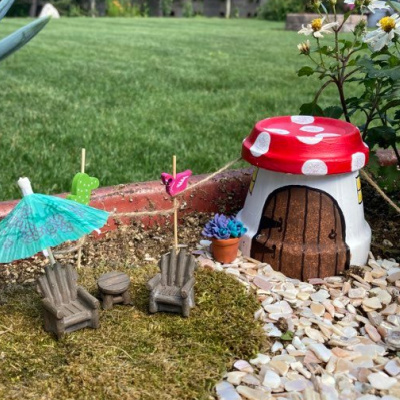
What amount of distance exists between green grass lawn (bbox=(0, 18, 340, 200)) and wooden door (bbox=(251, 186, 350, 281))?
1.00 m

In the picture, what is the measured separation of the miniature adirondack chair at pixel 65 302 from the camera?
1.59 metres

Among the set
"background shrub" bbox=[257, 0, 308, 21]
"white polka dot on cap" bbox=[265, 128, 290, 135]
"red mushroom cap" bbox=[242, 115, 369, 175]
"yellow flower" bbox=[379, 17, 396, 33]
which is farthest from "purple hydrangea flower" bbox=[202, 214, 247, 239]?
"background shrub" bbox=[257, 0, 308, 21]

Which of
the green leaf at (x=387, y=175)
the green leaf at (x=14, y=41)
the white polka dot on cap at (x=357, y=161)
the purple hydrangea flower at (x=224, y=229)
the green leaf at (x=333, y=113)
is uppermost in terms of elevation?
the green leaf at (x=14, y=41)

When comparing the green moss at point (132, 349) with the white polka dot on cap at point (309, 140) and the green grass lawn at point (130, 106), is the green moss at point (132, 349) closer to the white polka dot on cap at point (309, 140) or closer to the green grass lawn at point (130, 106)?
the white polka dot on cap at point (309, 140)

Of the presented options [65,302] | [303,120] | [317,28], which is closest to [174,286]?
[65,302]

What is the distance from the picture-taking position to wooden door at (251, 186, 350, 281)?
6.55 feet

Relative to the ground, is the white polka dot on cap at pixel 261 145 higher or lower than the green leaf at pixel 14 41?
lower

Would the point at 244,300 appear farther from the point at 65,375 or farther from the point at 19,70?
the point at 19,70

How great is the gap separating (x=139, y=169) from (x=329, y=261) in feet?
4.28

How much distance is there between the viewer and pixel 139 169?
304cm

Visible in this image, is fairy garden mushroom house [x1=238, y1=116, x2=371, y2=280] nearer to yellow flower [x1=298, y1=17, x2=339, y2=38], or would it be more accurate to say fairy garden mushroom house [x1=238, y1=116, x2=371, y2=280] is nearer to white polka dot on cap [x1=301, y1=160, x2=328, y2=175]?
white polka dot on cap [x1=301, y1=160, x2=328, y2=175]

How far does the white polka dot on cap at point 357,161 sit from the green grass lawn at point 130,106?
1.16 m

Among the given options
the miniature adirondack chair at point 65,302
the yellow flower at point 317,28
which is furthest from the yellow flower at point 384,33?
the miniature adirondack chair at point 65,302

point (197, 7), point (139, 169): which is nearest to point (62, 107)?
point (139, 169)
